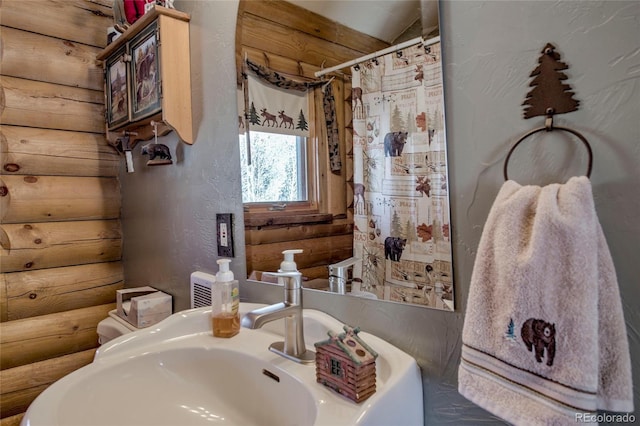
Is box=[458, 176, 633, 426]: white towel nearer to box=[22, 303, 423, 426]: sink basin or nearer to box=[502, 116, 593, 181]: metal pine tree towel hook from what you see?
box=[502, 116, 593, 181]: metal pine tree towel hook

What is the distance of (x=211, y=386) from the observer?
0.92 meters

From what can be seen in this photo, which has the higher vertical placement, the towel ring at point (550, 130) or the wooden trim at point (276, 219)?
the towel ring at point (550, 130)

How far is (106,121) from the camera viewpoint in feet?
5.49

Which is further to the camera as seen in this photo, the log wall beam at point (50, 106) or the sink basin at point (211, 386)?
the log wall beam at point (50, 106)

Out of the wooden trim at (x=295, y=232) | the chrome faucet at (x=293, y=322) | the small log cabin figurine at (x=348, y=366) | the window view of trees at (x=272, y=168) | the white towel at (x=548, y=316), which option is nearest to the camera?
the white towel at (x=548, y=316)

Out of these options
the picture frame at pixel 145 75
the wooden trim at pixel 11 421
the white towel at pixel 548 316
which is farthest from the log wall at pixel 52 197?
the white towel at pixel 548 316

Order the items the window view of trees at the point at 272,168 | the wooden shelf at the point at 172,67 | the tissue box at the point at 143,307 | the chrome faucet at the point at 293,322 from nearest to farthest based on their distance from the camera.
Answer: the chrome faucet at the point at 293,322
the window view of trees at the point at 272,168
the wooden shelf at the point at 172,67
the tissue box at the point at 143,307

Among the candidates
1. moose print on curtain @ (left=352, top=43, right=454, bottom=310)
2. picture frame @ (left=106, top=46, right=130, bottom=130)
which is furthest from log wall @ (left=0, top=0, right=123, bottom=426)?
moose print on curtain @ (left=352, top=43, right=454, bottom=310)

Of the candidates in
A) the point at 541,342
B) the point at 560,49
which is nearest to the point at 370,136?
the point at 560,49

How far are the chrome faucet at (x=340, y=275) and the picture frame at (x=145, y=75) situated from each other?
0.78 meters

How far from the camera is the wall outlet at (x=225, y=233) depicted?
1111 millimetres

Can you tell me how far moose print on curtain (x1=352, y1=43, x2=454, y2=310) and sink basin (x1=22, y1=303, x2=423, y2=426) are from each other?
136 millimetres

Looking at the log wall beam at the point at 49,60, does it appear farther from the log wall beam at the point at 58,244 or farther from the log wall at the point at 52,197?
the log wall beam at the point at 58,244

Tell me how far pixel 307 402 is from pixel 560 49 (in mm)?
707
